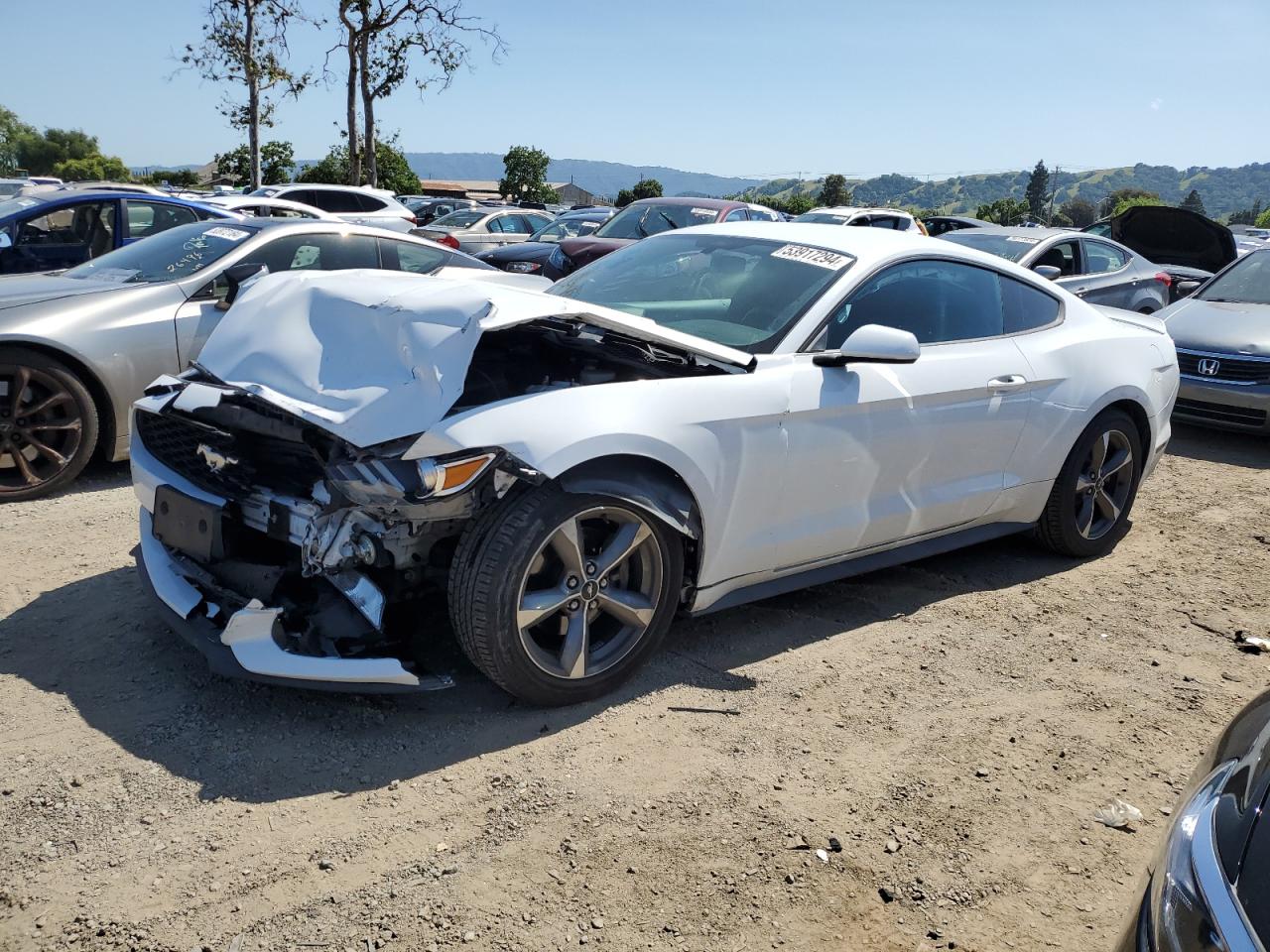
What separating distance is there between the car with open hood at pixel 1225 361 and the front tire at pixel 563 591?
634 centimetres

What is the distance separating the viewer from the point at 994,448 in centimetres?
445

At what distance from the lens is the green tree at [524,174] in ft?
162

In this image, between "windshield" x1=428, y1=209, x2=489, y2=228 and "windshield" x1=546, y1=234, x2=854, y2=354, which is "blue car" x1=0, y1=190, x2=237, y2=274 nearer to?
"windshield" x1=546, y1=234, x2=854, y2=354

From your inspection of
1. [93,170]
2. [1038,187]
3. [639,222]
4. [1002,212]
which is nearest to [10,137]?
[93,170]

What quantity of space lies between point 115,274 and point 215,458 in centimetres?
329

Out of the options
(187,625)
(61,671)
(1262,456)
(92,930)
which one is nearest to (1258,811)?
(92,930)

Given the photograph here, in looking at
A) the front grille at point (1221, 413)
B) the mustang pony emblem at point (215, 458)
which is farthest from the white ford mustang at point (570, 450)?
the front grille at point (1221, 413)

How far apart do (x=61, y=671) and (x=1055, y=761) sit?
3423 mm

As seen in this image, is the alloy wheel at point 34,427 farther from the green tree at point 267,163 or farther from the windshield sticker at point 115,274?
the green tree at point 267,163

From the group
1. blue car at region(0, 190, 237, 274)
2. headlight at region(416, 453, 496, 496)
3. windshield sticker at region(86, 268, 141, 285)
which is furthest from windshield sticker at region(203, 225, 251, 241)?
headlight at region(416, 453, 496, 496)

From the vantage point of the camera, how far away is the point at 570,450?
10.2 feet

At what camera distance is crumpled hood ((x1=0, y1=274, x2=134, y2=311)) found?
214 inches

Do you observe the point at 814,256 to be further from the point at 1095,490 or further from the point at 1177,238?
the point at 1177,238

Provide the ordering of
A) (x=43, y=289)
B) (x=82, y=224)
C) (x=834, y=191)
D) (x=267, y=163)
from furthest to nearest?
(x=834, y=191) → (x=267, y=163) → (x=82, y=224) → (x=43, y=289)
